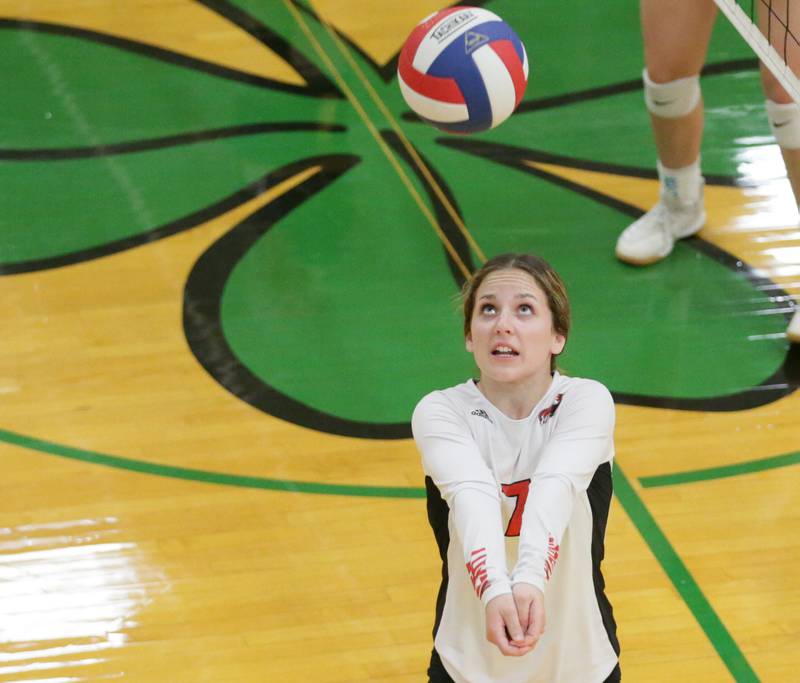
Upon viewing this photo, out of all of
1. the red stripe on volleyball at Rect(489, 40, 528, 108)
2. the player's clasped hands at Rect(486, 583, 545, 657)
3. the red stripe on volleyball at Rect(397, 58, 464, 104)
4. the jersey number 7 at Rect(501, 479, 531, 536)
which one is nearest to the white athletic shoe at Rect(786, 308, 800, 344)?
the red stripe on volleyball at Rect(489, 40, 528, 108)

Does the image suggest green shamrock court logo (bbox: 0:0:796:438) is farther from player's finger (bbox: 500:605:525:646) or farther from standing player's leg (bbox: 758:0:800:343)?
player's finger (bbox: 500:605:525:646)

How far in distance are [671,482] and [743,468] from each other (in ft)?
0.80

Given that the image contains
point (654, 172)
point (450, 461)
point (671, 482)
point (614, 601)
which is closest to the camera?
point (450, 461)

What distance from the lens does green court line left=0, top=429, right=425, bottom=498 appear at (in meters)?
4.04

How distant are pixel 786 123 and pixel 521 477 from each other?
9.06ft

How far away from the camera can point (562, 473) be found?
2.29 m

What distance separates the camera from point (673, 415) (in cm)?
439

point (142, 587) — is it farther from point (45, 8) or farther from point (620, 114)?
point (45, 8)

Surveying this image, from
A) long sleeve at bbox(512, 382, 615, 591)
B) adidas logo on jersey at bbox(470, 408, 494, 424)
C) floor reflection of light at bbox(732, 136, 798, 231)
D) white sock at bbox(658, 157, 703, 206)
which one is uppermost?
adidas logo on jersey at bbox(470, 408, 494, 424)

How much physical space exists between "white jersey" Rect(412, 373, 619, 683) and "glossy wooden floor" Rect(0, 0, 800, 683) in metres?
1.07

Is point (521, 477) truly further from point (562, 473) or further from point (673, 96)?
point (673, 96)

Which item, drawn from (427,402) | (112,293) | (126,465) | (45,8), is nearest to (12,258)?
(112,293)

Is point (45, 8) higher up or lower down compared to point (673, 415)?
higher up

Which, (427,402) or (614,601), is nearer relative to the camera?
(427,402)
